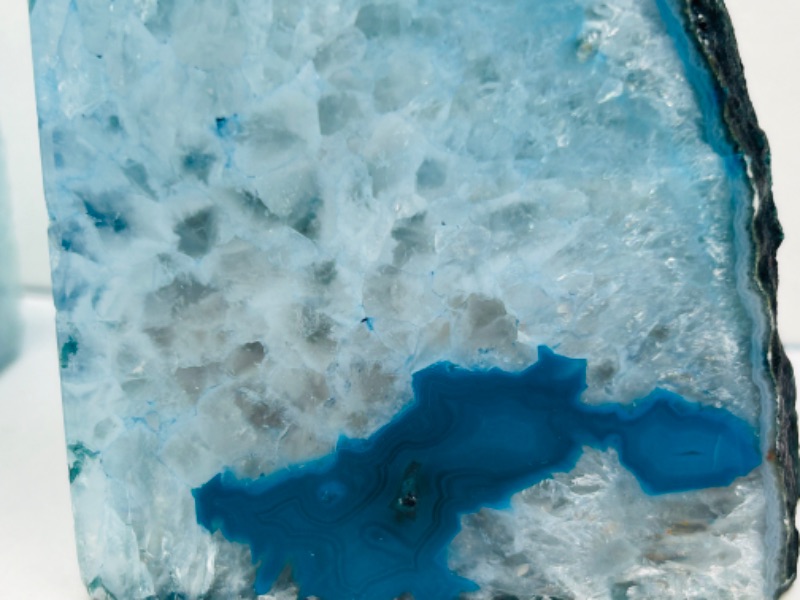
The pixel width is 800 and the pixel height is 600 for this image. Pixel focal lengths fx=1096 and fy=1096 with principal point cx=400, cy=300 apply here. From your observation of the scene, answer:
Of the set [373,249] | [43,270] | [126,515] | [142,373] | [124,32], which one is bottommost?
[43,270]

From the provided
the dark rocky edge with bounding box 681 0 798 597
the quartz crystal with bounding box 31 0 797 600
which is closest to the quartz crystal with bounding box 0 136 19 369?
the quartz crystal with bounding box 31 0 797 600

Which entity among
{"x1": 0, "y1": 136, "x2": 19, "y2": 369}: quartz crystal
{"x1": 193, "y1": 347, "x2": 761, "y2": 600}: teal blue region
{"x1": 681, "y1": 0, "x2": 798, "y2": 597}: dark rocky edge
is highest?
{"x1": 681, "y1": 0, "x2": 798, "y2": 597}: dark rocky edge

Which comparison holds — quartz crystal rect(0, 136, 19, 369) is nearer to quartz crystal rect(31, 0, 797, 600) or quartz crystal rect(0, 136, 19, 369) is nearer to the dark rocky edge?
quartz crystal rect(31, 0, 797, 600)

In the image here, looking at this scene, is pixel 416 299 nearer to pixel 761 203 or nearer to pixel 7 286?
pixel 761 203

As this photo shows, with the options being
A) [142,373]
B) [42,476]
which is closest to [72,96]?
[142,373]

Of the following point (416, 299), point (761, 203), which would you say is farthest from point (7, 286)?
point (761, 203)

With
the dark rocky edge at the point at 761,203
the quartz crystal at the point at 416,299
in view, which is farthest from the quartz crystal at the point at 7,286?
the dark rocky edge at the point at 761,203

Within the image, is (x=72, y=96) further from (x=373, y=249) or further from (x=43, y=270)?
(x=43, y=270)
